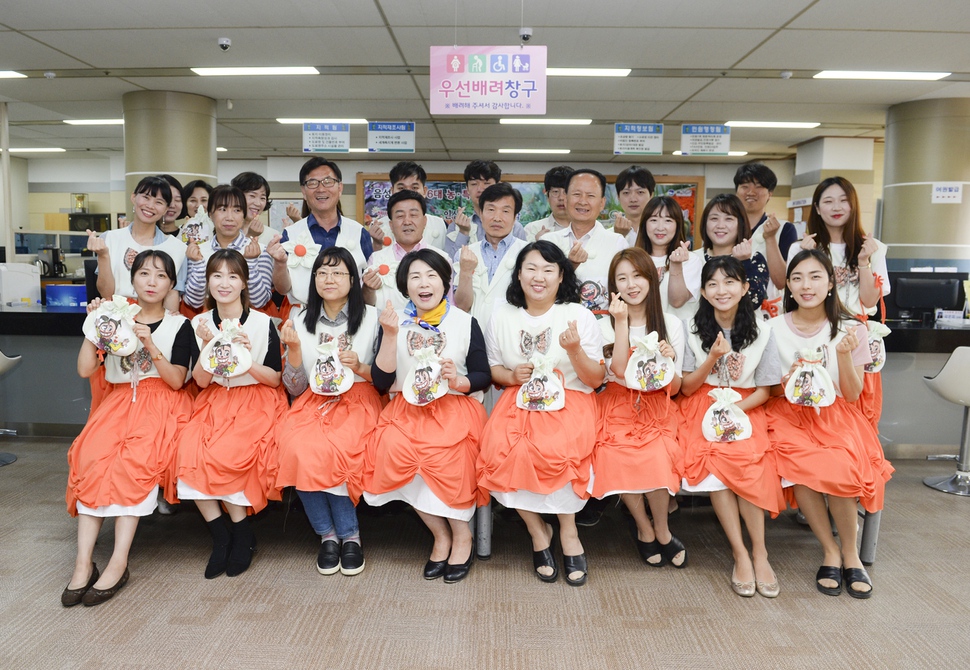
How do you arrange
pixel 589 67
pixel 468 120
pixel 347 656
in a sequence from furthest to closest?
pixel 468 120 → pixel 589 67 → pixel 347 656

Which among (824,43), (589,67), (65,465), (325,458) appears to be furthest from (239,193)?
(824,43)

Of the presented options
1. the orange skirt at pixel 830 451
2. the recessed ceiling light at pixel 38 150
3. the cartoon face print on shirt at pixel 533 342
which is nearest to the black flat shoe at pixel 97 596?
the cartoon face print on shirt at pixel 533 342

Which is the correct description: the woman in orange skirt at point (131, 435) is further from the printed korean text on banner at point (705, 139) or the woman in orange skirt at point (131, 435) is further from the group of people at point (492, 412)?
the printed korean text on banner at point (705, 139)

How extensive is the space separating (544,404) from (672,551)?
0.91 metres

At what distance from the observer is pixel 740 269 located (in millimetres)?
2771

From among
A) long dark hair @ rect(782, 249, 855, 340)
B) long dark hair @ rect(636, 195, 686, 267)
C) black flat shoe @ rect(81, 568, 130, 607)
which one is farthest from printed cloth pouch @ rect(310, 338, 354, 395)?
long dark hair @ rect(782, 249, 855, 340)

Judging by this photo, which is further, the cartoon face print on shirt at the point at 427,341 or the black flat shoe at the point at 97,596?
the cartoon face print on shirt at the point at 427,341

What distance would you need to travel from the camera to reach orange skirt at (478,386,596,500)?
8.66ft

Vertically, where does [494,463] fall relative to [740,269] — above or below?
below

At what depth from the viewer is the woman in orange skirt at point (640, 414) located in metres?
2.67

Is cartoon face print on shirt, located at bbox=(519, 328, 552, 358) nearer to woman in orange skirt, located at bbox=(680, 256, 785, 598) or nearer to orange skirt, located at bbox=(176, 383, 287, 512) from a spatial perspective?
woman in orange skirt, located at bbox=(680, 256, 785, 598)

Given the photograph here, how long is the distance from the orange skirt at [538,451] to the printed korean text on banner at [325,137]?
557 centimetres

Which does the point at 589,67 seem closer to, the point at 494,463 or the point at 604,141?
the point at 604,141

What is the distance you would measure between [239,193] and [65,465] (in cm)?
229
